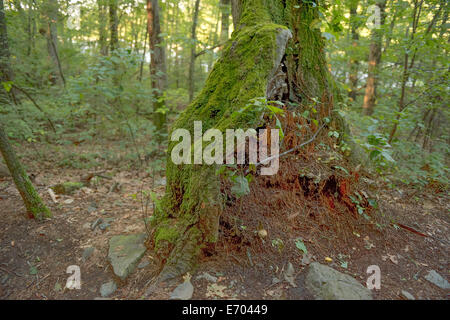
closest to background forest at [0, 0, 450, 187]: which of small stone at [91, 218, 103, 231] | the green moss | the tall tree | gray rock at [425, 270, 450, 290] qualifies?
the tall tree

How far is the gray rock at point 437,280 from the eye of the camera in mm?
2751

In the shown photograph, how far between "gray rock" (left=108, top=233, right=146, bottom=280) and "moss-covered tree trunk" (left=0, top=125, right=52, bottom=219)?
138cm

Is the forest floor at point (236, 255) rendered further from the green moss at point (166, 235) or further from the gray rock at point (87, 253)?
the green moss at point (166, 235)

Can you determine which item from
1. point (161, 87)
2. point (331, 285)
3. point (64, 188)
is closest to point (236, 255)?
point (331, 285)

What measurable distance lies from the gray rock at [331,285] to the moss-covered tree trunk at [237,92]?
4.00 ft

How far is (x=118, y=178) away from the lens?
6.08m

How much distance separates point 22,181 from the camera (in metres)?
3.45

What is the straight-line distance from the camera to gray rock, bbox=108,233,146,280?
276cm

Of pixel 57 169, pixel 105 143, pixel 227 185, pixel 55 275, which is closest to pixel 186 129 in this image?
pixel 227 185

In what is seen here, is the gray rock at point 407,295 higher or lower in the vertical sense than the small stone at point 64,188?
lower

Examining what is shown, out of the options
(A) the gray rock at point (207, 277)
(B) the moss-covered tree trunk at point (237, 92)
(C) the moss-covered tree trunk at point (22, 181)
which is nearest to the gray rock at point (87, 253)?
(B) the moss-covered tree trunk at point (237, 92)

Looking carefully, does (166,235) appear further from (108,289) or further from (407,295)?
(407,295)
